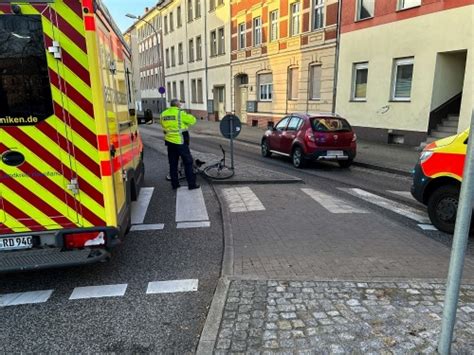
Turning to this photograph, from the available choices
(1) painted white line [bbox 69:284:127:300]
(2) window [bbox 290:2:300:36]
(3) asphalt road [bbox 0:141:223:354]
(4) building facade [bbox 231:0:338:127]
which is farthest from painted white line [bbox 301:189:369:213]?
(2) window [bbox 290:2:300:36]

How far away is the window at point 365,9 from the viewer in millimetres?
15875

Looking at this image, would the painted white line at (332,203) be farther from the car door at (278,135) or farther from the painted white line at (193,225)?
the car door at (278,135)

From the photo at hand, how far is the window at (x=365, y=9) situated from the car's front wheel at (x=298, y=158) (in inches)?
336

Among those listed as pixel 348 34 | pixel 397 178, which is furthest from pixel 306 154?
pixel 348 34

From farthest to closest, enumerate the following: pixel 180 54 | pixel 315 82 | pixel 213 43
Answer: pixel 180 54, pixel 213 43, pixel 315 82

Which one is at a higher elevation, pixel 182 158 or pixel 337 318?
pixel 182 158

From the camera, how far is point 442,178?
555 centimetres

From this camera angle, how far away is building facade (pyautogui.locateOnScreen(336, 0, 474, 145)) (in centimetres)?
1270

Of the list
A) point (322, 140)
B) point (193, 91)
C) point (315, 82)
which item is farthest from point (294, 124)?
point (193, 91)

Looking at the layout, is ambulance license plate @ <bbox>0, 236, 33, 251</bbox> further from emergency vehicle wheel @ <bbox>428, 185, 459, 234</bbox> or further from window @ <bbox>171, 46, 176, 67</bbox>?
window @ <bbox>171, 46, 176, 67</bbox>

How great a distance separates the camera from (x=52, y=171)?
352cm

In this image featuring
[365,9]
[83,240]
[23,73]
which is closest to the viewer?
[23,73]

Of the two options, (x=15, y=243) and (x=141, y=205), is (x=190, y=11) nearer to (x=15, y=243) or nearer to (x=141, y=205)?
(x=141, y=205)

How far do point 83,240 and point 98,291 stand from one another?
557 millimetres
